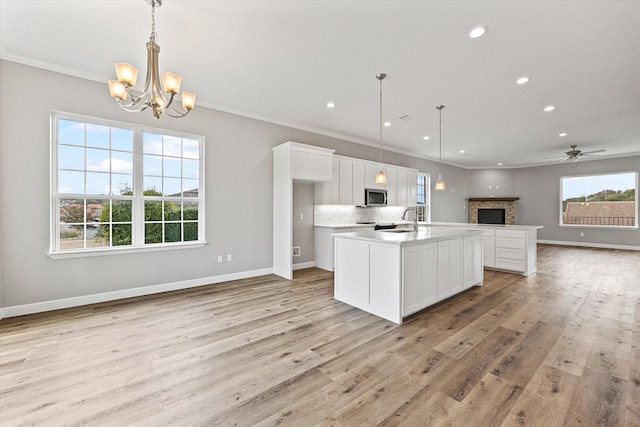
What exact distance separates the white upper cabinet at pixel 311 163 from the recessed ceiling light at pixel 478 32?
3010mm

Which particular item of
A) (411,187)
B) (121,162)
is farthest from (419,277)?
(411,187)

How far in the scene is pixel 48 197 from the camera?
3.28m

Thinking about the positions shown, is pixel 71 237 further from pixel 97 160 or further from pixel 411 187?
pixel 411 187

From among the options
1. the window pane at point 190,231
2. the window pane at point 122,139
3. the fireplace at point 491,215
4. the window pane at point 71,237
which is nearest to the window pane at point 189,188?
the window pane at point 190,231

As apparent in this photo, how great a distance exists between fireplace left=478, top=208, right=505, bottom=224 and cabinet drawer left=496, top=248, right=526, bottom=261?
5.91 metres

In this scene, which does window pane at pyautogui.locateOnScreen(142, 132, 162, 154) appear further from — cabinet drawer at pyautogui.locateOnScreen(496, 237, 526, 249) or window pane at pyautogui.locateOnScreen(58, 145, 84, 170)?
cabinet drawer at pyautogui.locateOnScreen(496, 237, 526, 249)

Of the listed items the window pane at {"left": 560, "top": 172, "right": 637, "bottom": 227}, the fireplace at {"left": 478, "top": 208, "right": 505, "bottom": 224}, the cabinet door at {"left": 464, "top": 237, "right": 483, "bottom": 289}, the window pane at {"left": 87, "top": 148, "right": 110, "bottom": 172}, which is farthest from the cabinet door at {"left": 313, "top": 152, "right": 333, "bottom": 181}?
the window pane at {"left": 560, "top": 172, "right": 637, "bottom": 227}

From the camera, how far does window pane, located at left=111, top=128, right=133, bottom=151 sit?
376 centimetres

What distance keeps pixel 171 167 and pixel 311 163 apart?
7.77ft

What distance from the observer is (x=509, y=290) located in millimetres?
4211

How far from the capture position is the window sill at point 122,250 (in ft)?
11.0

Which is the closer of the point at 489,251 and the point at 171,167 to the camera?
the point at 171,167

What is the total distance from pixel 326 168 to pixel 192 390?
4272 millimetres

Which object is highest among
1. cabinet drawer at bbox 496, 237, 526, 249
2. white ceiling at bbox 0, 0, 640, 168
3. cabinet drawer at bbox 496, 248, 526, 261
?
white ceiling at bbox 0, 0, 640, 168
